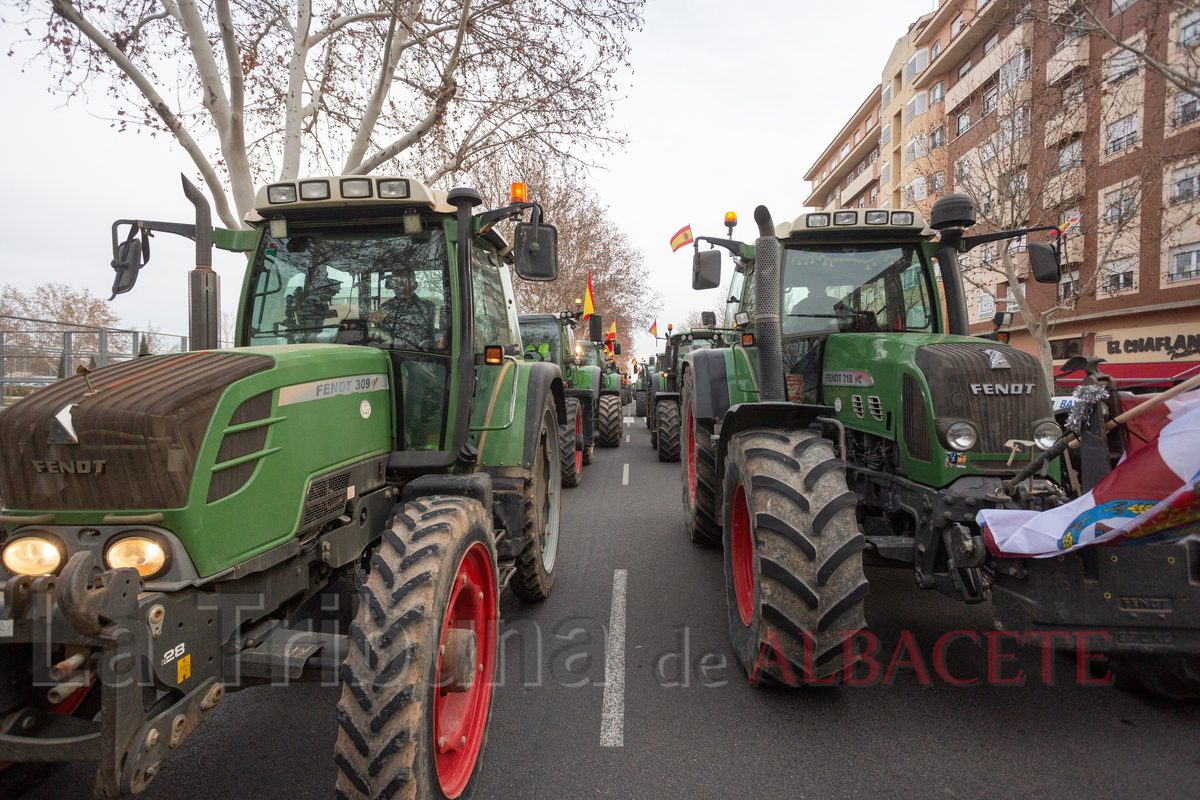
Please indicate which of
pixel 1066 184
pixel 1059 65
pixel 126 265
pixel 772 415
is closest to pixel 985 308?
pixel 1066 184

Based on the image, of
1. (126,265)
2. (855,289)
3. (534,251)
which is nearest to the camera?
(126,265)

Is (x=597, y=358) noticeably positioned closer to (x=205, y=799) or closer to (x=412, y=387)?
(x=412, y=387)

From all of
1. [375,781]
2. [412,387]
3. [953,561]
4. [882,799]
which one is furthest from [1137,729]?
[412,387]

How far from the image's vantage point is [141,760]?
65.7 inches

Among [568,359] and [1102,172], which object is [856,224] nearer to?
[568,359]

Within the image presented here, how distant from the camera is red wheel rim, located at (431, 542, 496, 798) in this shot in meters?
2.49

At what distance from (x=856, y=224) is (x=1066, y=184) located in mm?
13920

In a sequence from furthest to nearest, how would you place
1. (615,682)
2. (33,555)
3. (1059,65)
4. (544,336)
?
(1059,65) → (544,336) → (615,682) → (33,555)

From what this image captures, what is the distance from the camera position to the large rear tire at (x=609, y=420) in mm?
13203

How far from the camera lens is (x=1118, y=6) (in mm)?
7879

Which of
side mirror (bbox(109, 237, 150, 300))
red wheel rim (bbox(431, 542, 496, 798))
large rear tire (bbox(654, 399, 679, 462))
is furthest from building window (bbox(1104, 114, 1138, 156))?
side mirror (bbox(109, 237, 150, 300))

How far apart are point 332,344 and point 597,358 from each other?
38.6 ft

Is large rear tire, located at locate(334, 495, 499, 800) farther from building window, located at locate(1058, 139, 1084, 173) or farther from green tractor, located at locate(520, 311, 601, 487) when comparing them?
building window, located at locate(1058, 139, 1084, 173)

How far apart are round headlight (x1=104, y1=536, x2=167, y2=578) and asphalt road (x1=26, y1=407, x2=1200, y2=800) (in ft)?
4.48
